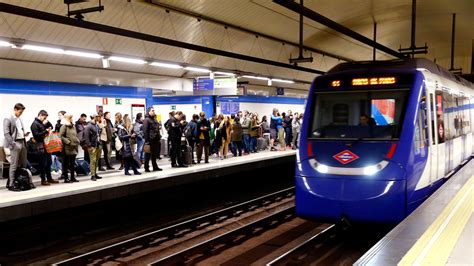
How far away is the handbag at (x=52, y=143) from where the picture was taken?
420 inches

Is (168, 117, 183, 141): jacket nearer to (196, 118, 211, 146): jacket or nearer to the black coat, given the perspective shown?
the black coat

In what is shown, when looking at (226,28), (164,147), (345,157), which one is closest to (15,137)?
(345,157)

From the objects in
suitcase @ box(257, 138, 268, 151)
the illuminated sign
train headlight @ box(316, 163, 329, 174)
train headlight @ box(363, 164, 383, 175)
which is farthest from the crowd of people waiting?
train headlight @ box(363, 164, 383, 175)

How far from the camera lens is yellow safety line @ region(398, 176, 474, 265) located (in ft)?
12.5

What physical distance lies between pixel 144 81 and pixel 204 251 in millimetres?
12635

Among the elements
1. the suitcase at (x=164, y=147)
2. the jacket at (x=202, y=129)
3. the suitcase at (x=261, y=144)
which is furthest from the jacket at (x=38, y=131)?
the suitcase at (x=261, y=144)

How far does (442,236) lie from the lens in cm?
450

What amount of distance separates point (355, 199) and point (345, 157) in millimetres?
657

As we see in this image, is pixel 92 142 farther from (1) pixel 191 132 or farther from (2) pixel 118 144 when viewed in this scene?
(1) pixel 191 132

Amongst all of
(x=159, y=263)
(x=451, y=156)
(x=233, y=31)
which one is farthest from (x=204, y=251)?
(x=233, y=31)

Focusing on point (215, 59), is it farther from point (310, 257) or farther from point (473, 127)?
point (310, 257)

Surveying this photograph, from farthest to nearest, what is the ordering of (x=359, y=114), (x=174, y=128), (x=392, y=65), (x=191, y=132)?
(x=191, y=132), (x=174, y=128), (x=392, y=65), (x=359, y=114)

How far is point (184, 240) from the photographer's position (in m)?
8.65

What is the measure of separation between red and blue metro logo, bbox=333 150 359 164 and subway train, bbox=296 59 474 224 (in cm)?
1
